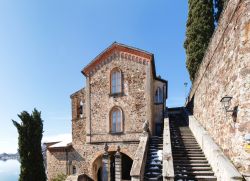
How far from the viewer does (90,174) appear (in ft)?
59.1

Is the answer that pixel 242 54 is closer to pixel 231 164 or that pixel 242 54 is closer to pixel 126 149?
pixel 231 164

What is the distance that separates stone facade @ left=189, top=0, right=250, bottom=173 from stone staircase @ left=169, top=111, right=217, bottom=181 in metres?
1.38

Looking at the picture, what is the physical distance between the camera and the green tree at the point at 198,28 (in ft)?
76.0

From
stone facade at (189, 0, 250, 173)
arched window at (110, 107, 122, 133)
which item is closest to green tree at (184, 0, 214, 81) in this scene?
arched window at (110, 107, 122, 133)

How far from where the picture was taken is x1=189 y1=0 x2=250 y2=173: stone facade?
6805 mm

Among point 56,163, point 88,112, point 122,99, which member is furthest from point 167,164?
point 56,163

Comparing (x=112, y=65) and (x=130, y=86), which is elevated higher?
(x=112, y=65)

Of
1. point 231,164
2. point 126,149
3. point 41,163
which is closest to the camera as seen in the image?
point 231,164

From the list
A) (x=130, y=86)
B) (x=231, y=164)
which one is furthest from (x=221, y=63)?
(x=130, y=86)

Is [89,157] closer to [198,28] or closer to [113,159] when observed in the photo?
[113,159]

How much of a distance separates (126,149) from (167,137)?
4519mm

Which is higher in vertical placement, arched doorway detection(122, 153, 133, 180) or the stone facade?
the stone facade

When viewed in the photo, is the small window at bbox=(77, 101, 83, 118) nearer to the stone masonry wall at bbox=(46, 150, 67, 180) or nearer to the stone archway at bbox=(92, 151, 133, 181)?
the stone masonry wall at bbox=(46, 150, 67, 180)

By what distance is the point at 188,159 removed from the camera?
11547 millimetres
